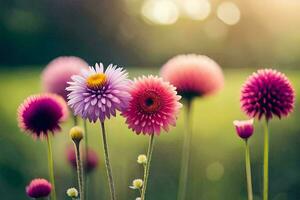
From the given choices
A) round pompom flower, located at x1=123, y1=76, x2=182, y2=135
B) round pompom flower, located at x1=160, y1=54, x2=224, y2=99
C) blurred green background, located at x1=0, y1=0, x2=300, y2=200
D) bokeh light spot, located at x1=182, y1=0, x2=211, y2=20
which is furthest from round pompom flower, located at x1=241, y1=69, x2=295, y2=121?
bokeh light spot, located at x1=182, y1=0, x2=211, y2=20

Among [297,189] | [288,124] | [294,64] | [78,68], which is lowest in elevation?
[297,189]

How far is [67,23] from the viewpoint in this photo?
9.42m

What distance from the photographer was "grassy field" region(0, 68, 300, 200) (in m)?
2.57

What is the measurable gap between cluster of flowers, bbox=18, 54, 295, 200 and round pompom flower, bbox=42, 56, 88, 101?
0.82 feet

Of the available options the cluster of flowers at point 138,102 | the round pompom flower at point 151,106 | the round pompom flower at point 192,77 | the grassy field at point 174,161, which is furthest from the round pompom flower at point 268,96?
the grassy field at point 174,161

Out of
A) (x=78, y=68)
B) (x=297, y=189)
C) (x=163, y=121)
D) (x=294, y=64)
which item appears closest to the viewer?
(x=163, y=121)

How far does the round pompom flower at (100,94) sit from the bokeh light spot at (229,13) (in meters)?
7.97

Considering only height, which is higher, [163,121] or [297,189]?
[297,189]

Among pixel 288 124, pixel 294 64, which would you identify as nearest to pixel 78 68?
pixel 288 124

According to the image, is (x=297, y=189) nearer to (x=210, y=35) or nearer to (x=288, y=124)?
(x=288, y=124)

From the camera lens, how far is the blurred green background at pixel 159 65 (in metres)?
2.68

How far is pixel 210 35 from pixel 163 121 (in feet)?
26.6

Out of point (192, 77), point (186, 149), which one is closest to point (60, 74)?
point (192, 77)

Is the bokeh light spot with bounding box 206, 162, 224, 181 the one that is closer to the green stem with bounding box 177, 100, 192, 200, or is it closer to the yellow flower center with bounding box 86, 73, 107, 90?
the green stem with bounding box 177, 100, 192, 200
